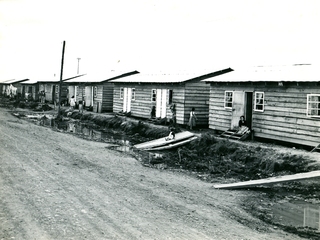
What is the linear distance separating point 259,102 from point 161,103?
900cm

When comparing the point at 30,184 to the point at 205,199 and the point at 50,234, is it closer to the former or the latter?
the point at 50,234

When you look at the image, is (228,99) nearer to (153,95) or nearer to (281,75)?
(281,75)

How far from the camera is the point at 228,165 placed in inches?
539

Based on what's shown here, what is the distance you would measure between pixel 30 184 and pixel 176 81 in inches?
588

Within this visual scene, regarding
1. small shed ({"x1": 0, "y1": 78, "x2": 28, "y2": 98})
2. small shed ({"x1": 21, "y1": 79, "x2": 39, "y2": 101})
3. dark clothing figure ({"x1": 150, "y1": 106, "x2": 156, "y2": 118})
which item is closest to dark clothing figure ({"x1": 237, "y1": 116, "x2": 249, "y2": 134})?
dark clothing figure ({"x1": 150, "y1": 106, "x2": 156, "y2": 118})

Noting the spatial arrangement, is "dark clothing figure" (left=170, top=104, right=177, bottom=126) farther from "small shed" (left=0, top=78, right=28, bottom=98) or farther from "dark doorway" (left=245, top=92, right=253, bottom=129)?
"small shed" (left=0, top=78, right=28, bottom=98)

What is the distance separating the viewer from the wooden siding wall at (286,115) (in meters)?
14.6

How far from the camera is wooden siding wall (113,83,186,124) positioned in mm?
22766

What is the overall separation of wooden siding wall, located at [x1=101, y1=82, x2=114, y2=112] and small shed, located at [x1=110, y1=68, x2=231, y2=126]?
17.4 ft

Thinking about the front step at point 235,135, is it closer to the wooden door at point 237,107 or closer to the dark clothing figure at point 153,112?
the wooden door at point 237,107

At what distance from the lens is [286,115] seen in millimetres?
15797

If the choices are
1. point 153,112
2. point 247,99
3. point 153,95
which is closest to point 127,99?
point 153,95

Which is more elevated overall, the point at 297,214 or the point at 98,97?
the point at 98,97

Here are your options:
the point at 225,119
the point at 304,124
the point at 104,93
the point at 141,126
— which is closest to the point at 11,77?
the point at 104,93
